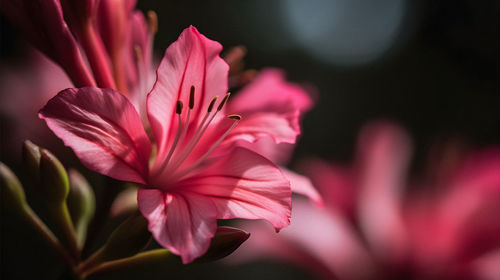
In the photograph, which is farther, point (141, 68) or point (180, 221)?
point (141, 68)

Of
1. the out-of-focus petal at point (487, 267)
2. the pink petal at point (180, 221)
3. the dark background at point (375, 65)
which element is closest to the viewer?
the pink petal at point (180, 221)

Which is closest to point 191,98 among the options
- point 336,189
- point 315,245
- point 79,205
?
point 79,205

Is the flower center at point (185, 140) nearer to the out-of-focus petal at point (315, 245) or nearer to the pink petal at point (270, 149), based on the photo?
the pink petal at point (270, 149)

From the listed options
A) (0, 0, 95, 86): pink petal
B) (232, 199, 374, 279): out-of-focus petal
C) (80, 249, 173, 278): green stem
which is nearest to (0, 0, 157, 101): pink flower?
(0, 0, 95, 86): pink petal

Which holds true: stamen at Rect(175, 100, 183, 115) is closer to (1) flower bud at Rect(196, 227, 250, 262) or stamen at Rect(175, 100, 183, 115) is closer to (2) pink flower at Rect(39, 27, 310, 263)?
(2) pink flower at Rect(39, 27, 310, 263)

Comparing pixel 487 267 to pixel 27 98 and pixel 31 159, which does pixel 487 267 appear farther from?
pixel 27 98

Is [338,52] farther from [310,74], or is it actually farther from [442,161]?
[442,161]

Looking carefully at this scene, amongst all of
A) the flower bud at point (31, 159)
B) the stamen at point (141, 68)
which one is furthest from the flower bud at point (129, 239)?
the stamen at point (141, 68)
